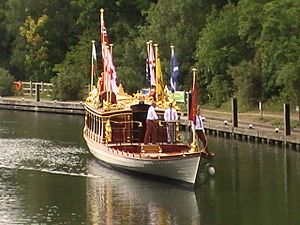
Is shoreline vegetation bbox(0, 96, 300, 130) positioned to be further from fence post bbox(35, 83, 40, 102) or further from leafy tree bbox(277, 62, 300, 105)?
fence post bbox(35, 83, 40, 102)

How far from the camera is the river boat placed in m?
44.2

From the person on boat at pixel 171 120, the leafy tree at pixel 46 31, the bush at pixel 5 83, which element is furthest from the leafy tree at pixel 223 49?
the bush at pixel 5 83

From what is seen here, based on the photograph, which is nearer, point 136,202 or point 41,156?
point 136,202

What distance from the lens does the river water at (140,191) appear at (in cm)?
3838

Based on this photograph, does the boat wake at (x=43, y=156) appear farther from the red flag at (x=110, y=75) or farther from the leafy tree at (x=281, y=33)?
the leafy tree at (x=281, y=33)

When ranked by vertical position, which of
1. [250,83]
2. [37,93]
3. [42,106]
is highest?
[250,83]

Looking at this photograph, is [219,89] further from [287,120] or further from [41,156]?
[41,156]

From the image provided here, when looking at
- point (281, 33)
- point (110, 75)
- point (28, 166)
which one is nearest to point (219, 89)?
point (281, 33)

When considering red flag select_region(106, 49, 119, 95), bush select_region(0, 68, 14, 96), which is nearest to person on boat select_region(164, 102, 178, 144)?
red flag select_region(106, 49, 119, 95)

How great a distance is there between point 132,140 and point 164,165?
6384 millimetres

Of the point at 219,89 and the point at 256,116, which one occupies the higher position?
the point at 219,89

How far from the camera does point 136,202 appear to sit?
41.5 metres

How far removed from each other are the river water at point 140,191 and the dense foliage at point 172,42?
8352 mm

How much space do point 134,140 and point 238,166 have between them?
557cm
